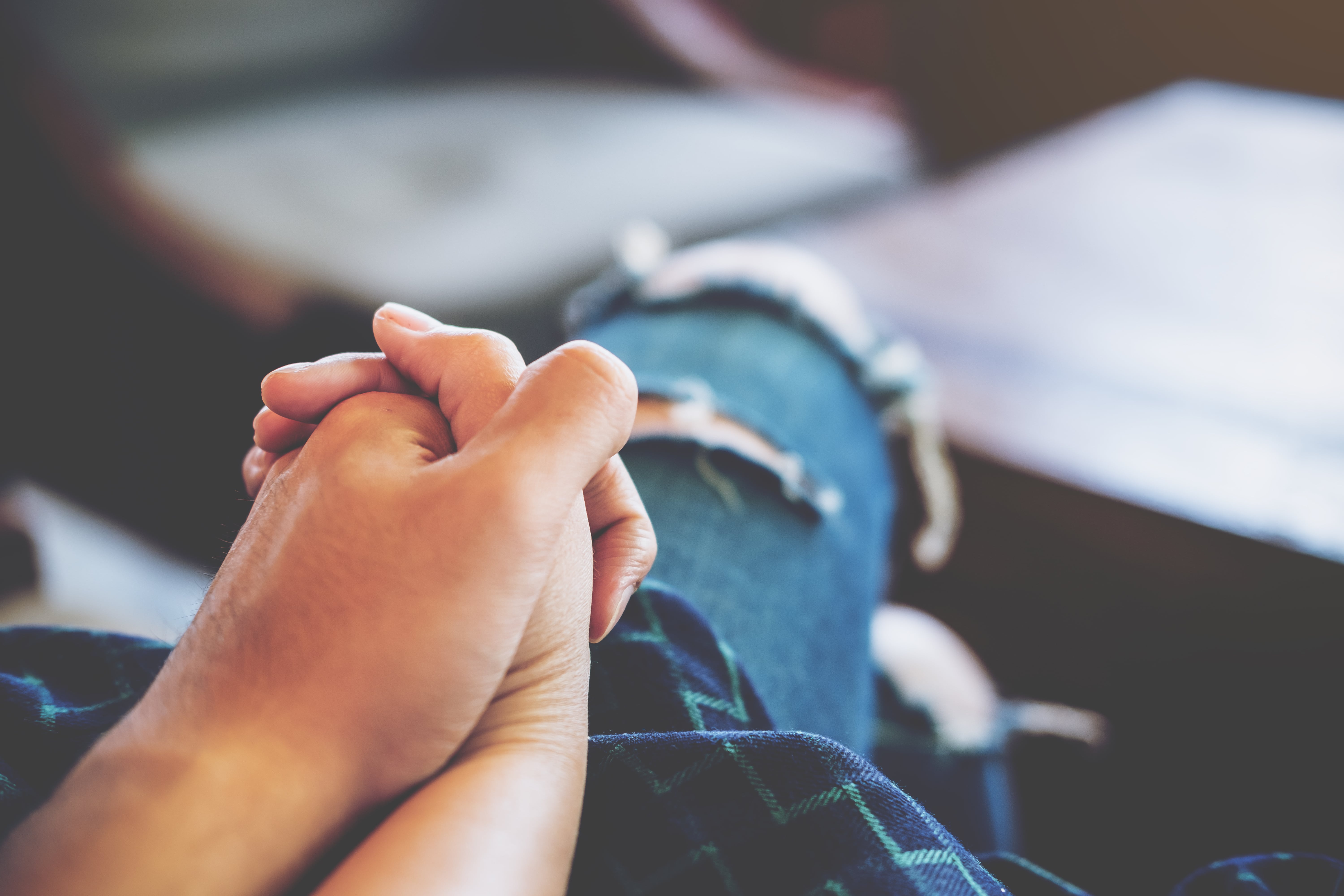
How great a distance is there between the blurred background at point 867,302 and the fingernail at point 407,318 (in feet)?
0.26

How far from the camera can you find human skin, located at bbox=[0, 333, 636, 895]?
190 millimetres

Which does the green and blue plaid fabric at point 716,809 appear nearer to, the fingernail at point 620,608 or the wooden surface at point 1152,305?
the fingernail at point 620,608

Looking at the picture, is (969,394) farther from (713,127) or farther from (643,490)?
(713,127)

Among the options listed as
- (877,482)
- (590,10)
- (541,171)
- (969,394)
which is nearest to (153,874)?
(877,482)

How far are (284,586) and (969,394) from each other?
0.52m

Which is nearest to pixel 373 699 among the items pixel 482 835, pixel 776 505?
pixel 482 835

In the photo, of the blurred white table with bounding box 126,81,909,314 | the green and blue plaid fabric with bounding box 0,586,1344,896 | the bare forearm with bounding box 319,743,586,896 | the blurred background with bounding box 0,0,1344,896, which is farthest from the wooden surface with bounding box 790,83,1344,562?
the bare forearm with bounding box 319,743,586,896

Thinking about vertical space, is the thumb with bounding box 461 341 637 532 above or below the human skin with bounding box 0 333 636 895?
above

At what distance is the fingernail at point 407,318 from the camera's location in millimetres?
260

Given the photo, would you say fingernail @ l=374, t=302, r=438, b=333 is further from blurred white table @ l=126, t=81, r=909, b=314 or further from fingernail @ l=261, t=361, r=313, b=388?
blurred white table @ l=126, t=81, r=909, b=314

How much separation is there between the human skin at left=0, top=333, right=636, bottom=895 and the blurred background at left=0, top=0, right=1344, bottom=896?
2.9 inches

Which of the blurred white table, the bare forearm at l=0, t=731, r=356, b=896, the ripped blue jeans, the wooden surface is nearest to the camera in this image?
the bare forearm at l=0, t=731, r=356, b=896

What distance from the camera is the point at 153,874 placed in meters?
0.18

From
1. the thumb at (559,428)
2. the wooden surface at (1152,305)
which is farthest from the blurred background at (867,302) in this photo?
the thumb at (559,428)
